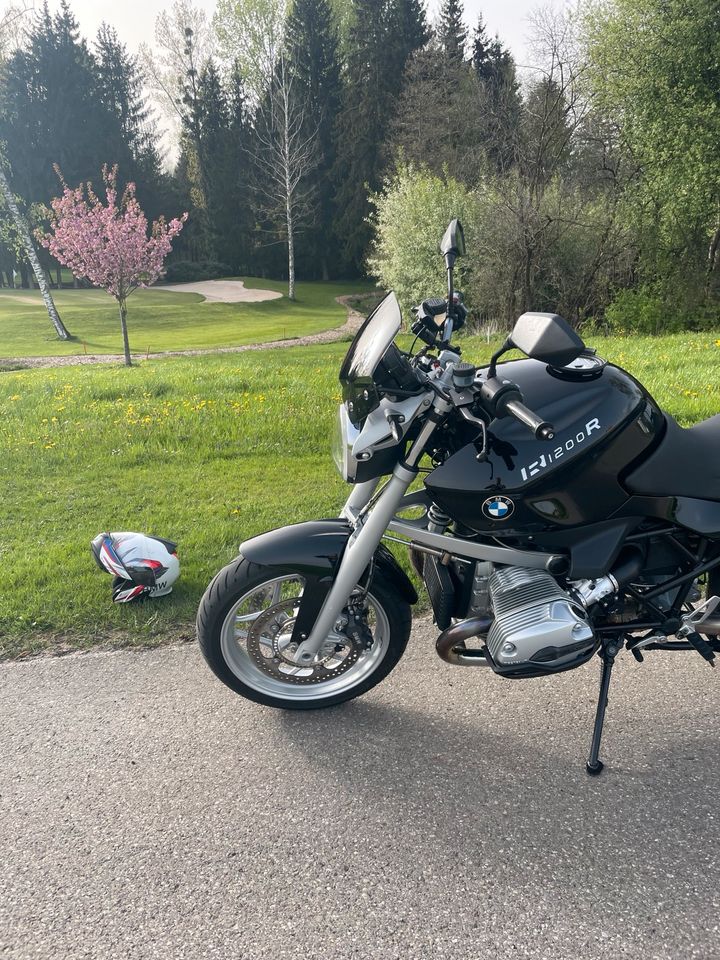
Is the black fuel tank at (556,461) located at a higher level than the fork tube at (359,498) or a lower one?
higher

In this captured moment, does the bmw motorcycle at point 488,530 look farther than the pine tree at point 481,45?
No

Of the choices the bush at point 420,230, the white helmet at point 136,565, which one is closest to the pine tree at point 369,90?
the bush at point 420,230

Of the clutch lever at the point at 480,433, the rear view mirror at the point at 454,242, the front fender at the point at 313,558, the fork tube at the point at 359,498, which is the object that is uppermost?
the rear view mirror at the point at 454,242

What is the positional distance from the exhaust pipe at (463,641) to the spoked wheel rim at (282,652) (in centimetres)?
29

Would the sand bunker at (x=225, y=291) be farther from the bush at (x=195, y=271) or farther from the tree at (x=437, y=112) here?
the tree at (x=437, y=112)

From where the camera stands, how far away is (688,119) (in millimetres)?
17641

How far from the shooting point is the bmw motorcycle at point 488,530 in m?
2.28

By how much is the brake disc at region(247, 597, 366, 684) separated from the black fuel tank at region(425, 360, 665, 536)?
799 mm

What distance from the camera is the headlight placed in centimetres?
245

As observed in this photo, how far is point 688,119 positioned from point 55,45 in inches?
1824

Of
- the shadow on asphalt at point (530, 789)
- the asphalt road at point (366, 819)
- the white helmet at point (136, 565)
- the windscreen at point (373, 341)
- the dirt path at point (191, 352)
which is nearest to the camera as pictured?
the asphalt road at point (366, 819)

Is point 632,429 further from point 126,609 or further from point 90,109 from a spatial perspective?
point 90,109

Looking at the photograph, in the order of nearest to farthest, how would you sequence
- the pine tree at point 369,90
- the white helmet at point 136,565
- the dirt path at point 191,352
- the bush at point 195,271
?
the white helmet at point 136,565 → the dirt path at point 191,352 → the pine tree at point 369,90 → the bush at point 195,271

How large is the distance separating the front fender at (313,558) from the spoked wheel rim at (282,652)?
0.26 feet
